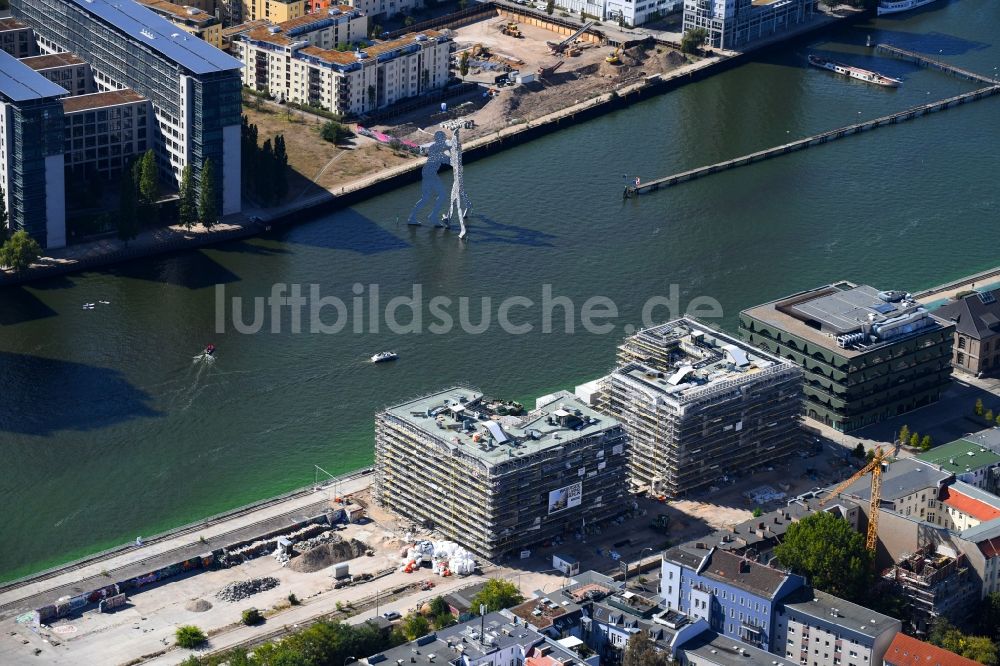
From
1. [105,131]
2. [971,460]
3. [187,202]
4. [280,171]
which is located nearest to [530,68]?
[280,171]

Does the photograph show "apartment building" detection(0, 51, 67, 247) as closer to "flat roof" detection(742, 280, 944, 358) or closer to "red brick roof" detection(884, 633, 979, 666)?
"flat roof" detection(742, 280, 944, 358)

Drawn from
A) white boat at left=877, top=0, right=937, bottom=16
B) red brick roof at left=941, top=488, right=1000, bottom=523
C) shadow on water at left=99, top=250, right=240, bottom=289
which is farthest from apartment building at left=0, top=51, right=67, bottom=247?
white boat at left=877, top=0, right=937, bottom=16

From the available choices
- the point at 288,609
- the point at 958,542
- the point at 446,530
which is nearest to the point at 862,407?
the point at 958,542

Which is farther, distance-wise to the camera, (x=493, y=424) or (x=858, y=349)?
(x=858, y=349)

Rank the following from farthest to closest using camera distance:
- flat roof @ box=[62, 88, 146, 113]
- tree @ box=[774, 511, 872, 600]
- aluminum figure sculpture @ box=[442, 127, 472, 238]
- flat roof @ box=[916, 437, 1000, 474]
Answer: flat roof @ box=[62, 88, 146, 113] < aluminum figure sculpture @ box=[442, 127, 472, 238] < flat roof @ box=[916, 437, 1000, 474] < tree @ box=[774, 511, 872, 600]

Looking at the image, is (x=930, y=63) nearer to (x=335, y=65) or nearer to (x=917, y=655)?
(x=335, y=65)
